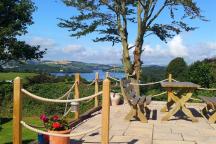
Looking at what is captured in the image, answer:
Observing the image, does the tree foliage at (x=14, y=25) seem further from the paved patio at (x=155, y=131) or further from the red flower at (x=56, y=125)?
the red flower at (x=56, y=125)

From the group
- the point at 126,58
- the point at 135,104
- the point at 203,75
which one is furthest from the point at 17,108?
the point at 126,58

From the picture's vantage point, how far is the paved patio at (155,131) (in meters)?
8.31

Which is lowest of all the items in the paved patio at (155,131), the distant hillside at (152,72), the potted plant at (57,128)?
the paved patio at (155,131)

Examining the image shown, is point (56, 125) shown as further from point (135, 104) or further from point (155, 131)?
point (135, 104)

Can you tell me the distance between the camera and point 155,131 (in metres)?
9.36

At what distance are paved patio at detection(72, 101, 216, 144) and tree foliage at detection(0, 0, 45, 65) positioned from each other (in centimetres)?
1340

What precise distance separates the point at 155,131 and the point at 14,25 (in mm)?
16172

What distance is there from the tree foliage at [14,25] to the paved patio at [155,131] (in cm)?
1340

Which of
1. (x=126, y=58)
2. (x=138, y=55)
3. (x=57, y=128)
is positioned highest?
(x=138, y=55)

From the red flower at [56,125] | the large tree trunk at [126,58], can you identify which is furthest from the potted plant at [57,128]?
the large tree trunk at [126,58]

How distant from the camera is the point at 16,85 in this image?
6.93 m

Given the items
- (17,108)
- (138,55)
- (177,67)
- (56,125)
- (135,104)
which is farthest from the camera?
(177,67)

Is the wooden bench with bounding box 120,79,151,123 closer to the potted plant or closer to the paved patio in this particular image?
the paved patio

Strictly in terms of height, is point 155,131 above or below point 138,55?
below
